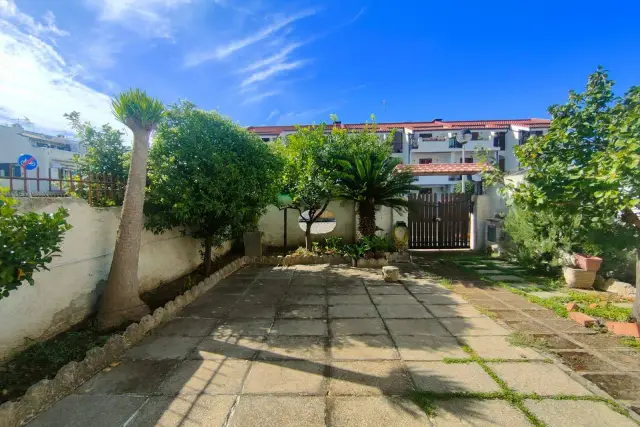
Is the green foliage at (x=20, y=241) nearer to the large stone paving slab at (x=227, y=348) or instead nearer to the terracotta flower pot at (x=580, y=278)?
the large stone paving slab at (x=227, y=348)

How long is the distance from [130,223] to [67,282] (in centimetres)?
102

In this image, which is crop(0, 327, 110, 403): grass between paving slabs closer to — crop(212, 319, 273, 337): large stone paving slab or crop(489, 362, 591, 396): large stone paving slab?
crop(212, 319, 273, 337): large stone paving slab

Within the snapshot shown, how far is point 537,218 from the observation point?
660cm

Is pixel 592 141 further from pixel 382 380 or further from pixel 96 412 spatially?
pixel 96 412

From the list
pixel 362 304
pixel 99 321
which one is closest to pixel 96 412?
pixel 99 321

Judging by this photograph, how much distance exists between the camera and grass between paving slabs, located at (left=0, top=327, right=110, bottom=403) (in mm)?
2629

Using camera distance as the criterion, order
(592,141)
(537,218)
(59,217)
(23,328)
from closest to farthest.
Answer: (59,217) < (23,328) < (592,141) < (537,218)

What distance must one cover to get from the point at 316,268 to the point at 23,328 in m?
5.44

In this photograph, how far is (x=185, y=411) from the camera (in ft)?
7.65

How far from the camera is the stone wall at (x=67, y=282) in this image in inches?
125

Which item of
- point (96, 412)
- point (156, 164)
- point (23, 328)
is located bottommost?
point (96, 412)

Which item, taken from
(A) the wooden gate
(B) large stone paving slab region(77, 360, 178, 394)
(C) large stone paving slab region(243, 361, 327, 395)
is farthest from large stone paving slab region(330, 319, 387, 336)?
(A) the wooden gate

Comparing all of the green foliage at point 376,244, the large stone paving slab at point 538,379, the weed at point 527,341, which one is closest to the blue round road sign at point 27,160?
the large stone paving slab at point 538,379

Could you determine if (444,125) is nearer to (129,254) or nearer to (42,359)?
(129,254)
